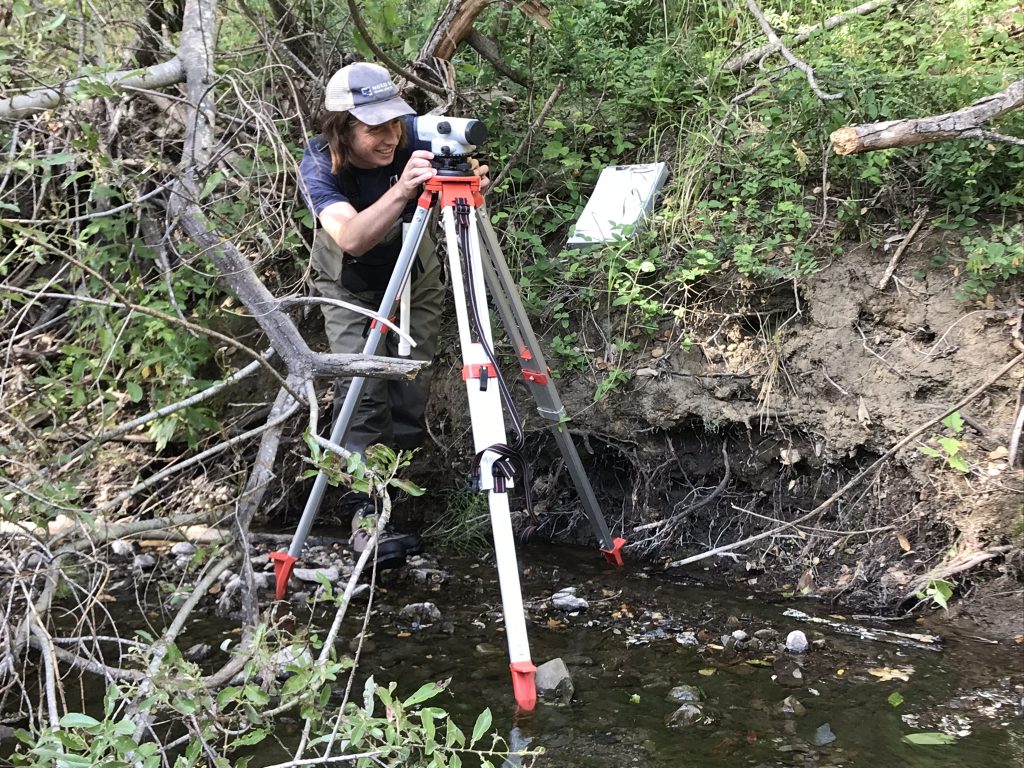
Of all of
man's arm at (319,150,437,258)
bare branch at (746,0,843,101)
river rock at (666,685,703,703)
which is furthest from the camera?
bare branch at (746,0,843,101)

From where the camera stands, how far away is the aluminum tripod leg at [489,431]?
7.72 ft

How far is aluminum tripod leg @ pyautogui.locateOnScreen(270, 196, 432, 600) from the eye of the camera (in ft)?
8.77

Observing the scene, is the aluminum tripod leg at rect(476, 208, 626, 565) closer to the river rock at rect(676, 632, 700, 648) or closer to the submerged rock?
the river rock at rect(676, 632, 700, 648)

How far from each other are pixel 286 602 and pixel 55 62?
2302 mm

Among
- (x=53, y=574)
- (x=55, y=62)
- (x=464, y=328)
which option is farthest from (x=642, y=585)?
(x=55, y=62)

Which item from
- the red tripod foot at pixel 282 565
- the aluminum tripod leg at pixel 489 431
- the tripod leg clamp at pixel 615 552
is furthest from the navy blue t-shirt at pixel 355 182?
the tripod leg clamp at pixel 615 552

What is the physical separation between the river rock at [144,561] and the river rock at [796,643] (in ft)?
7.86

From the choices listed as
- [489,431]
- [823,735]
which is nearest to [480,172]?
[489,431]

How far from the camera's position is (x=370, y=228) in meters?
2.69

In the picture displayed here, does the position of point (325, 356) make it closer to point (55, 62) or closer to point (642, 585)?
point (642, 585)

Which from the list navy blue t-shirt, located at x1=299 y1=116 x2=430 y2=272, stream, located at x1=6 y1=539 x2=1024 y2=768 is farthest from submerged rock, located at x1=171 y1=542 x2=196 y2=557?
navy blue t-shirt, located at x1=299 y1=116 x2=430 y2=272

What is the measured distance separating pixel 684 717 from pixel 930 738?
0.58 meters

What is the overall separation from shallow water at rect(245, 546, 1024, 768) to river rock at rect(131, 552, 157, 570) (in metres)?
1.01

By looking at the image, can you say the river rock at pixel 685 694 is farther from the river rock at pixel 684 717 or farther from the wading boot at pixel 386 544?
the wading boot at pixel 386 544
